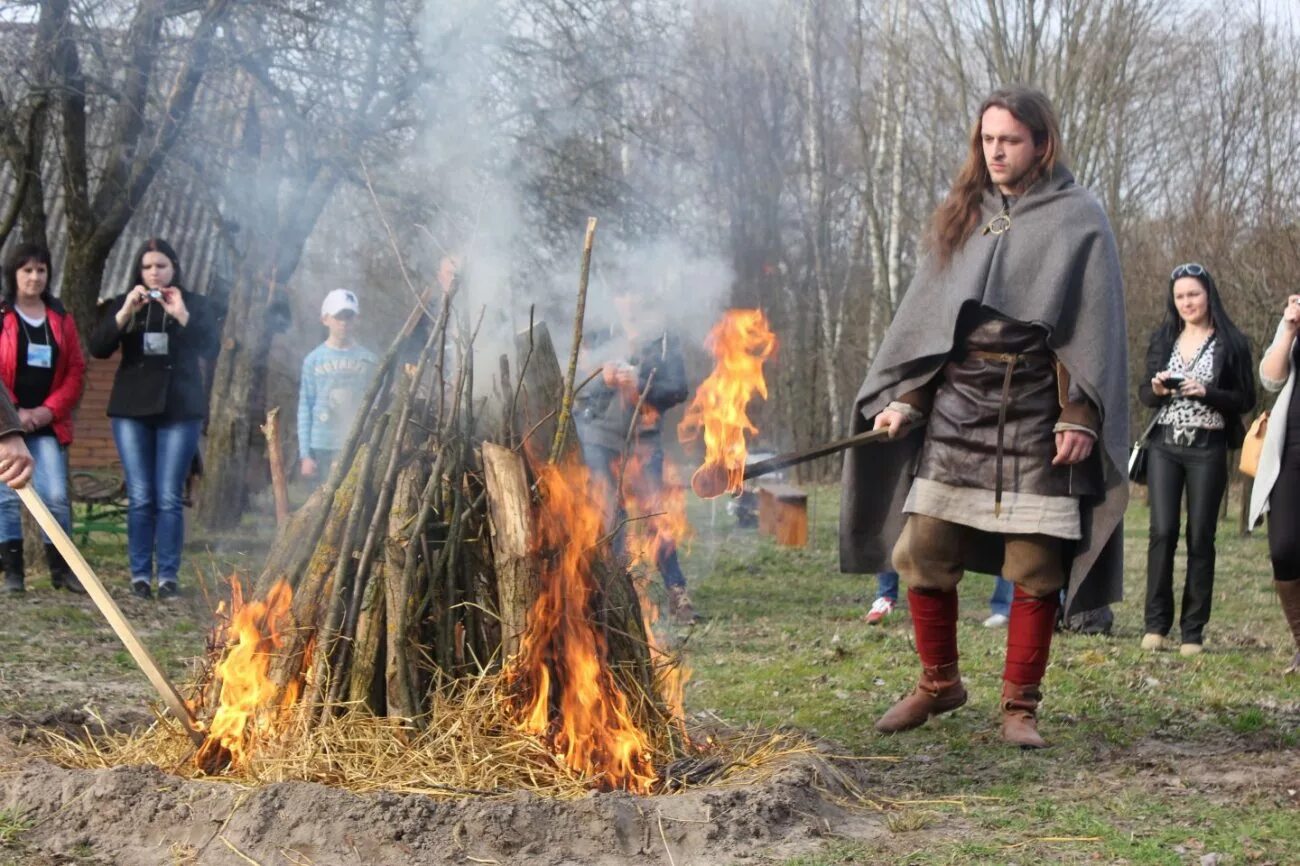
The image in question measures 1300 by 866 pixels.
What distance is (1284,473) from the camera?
6590mm

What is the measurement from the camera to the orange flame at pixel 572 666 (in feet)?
13.4

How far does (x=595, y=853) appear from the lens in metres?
3.60

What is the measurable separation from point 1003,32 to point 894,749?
1710cm

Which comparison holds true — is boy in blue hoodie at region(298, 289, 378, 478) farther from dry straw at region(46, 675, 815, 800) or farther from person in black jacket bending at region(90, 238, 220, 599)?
dry straw at region(46, 675, 815, 800)

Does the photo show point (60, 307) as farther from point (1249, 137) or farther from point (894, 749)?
point (1249, 137)

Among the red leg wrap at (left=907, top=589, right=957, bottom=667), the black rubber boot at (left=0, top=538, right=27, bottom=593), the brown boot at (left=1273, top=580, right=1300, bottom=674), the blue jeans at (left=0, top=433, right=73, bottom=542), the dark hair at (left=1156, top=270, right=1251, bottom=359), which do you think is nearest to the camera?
the red leg wrap at (left=907, top=589, right=957, bottom=667)

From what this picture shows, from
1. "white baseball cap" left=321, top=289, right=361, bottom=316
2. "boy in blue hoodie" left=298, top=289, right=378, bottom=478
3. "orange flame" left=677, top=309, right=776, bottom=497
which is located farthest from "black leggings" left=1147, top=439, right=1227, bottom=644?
"white baseball cap" left=321, top=289, right=361, bottom=316

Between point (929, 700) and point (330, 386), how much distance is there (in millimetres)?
4237

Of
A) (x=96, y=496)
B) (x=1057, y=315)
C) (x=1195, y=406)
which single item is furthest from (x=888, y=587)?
(x=96, y=496)

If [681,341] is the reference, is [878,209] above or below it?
above

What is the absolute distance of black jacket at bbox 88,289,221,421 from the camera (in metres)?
8.68

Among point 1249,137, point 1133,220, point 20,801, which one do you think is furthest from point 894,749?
point 1133,220

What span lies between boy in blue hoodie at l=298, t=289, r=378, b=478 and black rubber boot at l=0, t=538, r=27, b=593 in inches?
78.0

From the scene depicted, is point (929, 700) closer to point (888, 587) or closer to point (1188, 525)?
point (1188, 525)
